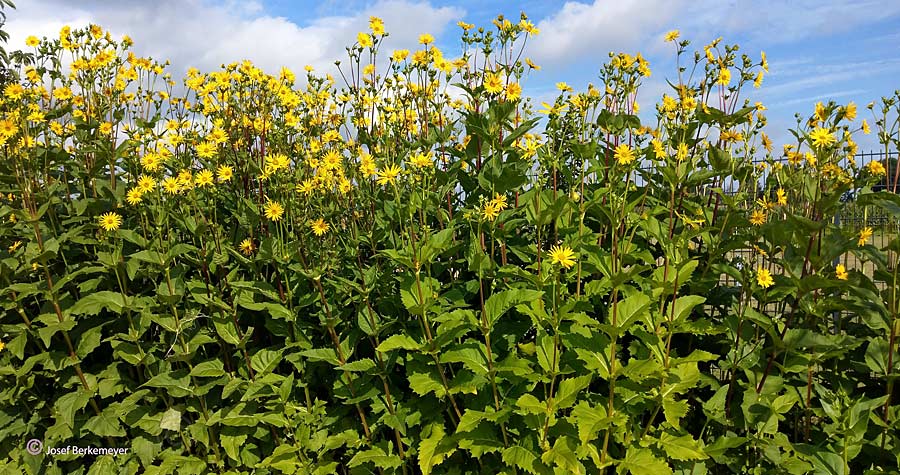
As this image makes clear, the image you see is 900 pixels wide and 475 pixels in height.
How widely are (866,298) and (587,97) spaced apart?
157 centimetres

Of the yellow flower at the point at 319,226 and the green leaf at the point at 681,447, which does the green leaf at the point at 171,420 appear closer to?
the yellow flower at the point at 319,226

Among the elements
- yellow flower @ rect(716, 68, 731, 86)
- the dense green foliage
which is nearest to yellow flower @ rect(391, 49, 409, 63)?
the dense green foliage

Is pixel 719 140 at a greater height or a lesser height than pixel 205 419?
greater

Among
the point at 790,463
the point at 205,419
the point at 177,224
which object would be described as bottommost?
the point at 790,463

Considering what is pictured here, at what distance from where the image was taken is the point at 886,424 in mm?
2605

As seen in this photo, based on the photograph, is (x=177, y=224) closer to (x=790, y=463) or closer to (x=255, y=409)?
(x=255, y=409)

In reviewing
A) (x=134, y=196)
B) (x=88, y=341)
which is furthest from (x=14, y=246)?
(x=134, y=196)

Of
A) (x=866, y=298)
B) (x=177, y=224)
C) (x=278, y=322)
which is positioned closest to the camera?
(x=866, y=298)

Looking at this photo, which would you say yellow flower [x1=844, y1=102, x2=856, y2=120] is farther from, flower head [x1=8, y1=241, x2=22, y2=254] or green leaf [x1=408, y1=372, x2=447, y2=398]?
flower head [x1=8, y1=241, x2=22, y2=254]

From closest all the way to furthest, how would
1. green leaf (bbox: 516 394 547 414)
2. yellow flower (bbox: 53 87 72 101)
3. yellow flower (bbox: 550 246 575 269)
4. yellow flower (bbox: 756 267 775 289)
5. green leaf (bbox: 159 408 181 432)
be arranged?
yellow flower (bbox: 550 246 575 269), green leaf (bbox: 516 394 547 414), yellow flower (bbox: 756 267 775 289), green leaf (bbox: 159 408 181 432), yellow flower (bbox: 53 87 72 101)

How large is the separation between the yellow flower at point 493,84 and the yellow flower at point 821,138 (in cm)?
141

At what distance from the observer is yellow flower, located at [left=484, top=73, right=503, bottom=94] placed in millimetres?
2967

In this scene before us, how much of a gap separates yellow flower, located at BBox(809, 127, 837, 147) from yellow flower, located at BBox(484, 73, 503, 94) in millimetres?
1409

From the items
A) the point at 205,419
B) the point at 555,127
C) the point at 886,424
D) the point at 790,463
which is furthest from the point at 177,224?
the point at 886,424
